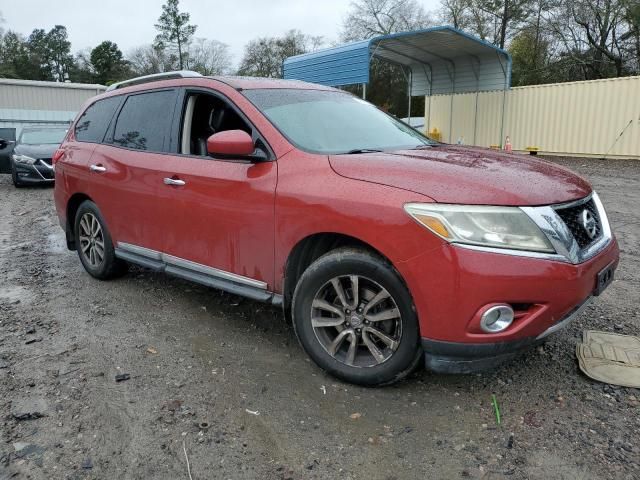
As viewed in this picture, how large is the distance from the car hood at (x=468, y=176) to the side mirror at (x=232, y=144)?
54cm

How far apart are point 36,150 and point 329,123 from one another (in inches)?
440

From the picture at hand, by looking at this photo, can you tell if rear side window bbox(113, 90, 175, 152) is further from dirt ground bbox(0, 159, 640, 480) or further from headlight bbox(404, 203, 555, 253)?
headlight bbox(404, 203, 555, 253)

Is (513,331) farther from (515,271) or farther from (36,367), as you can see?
(36,367)

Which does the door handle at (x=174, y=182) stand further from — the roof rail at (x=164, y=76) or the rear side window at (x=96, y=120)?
the rear side window at (x=96, y=120)

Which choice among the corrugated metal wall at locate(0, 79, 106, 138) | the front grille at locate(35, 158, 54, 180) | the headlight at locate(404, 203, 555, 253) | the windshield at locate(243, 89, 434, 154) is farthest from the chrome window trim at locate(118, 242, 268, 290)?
the corrugated metal wall at locate(0, 79, 106, 138)

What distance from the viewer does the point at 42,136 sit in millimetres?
13094

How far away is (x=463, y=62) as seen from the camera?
18453 mm

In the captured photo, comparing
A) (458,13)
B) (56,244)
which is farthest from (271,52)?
(56,244)

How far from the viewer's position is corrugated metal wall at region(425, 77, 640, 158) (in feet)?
49.4

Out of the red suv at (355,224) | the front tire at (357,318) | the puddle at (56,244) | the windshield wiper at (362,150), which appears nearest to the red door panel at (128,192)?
the red suv at (355,224)

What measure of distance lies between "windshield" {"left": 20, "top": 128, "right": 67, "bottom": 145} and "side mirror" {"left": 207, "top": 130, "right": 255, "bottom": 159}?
11.4 m

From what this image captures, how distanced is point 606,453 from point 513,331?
66cm

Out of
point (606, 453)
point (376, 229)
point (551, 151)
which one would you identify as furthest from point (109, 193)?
point (551, 151)

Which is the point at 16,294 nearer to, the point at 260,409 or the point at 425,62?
the point at 260,409
